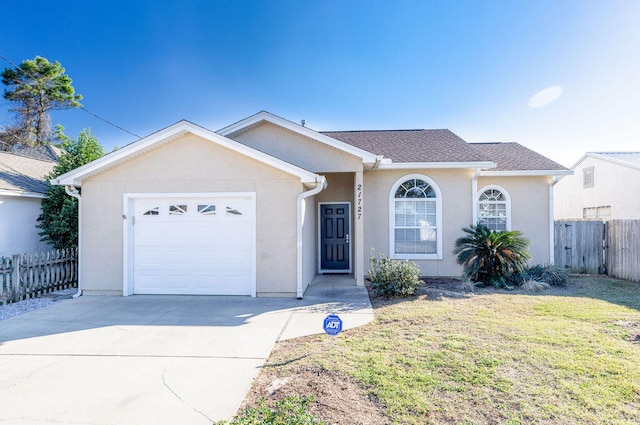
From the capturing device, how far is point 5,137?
24.1 metres

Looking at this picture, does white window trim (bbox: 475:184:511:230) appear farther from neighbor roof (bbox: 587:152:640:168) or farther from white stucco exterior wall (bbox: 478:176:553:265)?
neighbor roof (bbox: 587:152:640:168)

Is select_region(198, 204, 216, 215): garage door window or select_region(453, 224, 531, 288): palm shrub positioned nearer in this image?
select_region(198, 204, 216, 215): garage door window

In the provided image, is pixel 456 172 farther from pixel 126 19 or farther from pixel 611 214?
pixel 126 19

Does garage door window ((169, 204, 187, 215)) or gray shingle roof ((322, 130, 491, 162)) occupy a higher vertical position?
gray shingle roof ((322, 130, 491, 162))

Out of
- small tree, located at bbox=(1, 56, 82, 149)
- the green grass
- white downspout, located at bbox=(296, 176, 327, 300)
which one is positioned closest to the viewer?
the green grass

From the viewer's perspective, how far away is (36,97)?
79.4 ft

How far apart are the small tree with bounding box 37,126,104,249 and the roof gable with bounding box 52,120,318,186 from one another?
284 cm

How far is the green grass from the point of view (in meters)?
3.09

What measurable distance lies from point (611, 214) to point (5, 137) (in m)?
39.4

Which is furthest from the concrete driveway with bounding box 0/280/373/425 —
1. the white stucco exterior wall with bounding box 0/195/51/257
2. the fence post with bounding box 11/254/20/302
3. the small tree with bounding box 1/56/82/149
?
the small tree with bounding box 1/56/82/149

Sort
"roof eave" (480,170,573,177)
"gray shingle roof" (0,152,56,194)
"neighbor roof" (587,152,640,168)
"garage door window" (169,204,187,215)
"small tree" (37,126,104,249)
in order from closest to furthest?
"garage door window" (169,204,187,215) → "small tree" (37,126,104,249) → "gray shingle roof" (0,152,56,194) → "roof eave" (480,170,573,177) → "neighbor roof" (587,152,640,168)

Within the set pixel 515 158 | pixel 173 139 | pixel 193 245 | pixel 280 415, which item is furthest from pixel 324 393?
pixel 515 158

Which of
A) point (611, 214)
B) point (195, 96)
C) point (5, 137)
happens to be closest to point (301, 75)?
point (195, 96)

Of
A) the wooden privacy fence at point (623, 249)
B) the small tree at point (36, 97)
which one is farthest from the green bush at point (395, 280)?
the small tree at point (36, 97)
